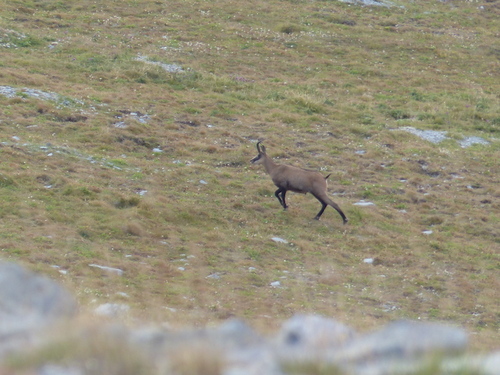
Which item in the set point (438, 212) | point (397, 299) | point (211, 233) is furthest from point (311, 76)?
point (397, 299)

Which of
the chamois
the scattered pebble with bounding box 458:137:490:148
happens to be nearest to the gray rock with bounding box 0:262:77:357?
the chamois

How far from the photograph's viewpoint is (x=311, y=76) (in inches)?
1275

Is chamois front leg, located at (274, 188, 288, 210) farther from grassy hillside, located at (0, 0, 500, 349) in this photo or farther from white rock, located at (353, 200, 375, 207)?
white rock, located at (353, 200, 375, 207)

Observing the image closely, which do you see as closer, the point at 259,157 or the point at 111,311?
the point at 111,311

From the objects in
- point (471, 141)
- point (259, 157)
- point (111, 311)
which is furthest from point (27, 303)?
point (471, 141)

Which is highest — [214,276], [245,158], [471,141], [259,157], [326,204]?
[214,276]

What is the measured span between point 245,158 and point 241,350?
16760 millimetres

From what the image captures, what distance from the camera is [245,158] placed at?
2192 centimetres

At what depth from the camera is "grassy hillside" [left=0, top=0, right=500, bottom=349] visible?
43.3ft

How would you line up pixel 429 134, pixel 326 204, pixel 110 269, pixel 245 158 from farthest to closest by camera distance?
pixel 429 134 < pixel 245 158 < pixel 326 204 < pixel 110 269

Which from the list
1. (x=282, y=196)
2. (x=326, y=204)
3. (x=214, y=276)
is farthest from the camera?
(x=282, y=196)

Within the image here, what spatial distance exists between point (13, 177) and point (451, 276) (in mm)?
10107

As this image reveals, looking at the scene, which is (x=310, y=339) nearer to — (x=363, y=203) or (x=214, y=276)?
(x=214, y=276)

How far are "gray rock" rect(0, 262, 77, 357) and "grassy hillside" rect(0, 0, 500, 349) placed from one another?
127cm
